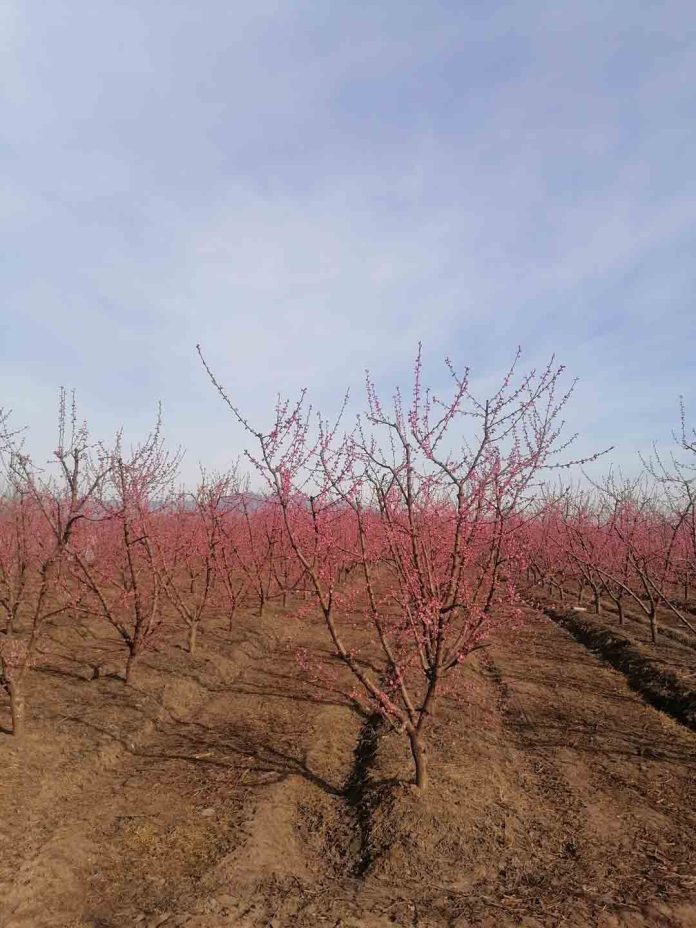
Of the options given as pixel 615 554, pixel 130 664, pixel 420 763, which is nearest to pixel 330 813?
pixel 420 763

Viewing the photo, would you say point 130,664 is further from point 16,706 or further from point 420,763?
point 420,763

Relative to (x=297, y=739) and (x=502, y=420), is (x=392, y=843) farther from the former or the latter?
(x=502, y=420)

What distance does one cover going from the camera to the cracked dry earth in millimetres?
3568

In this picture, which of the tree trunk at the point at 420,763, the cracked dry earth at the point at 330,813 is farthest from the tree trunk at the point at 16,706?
the tree trunk at the point at 420,763

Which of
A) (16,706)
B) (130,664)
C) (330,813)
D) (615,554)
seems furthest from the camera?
(615,554)

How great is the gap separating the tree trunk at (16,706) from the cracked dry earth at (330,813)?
0.63ft

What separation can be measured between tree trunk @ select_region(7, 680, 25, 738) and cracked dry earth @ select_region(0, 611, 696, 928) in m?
0.19

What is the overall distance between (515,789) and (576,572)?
1397 cm

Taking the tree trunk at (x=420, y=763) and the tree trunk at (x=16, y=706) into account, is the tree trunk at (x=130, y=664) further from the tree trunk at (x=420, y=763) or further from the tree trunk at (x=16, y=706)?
the tree trunk at (x=420, y=763)

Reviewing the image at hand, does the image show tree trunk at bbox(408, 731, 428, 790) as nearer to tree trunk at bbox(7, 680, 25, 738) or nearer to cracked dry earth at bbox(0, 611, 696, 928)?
cracked dry earth at bbox(0, 611, 696, 928)

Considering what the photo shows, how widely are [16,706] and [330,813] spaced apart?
11.5 ft

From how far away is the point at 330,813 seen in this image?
493cm

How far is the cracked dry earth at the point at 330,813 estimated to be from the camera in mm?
3568

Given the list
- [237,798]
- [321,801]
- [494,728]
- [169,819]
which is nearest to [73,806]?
[169,819]
